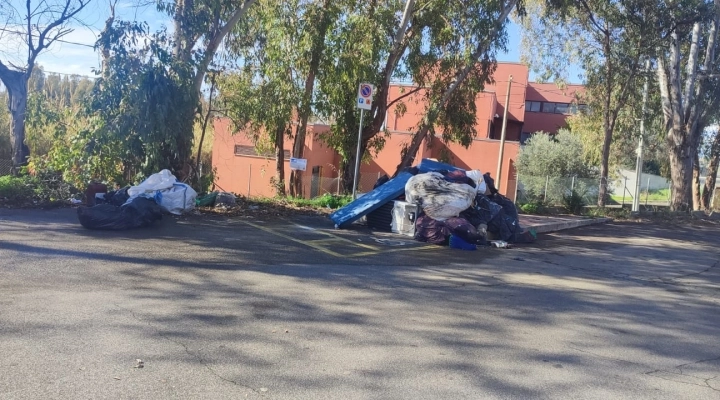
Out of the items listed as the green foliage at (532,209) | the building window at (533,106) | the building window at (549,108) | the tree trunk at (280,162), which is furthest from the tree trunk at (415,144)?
the building window at (549,108)

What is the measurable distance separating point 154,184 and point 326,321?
697 centimetres

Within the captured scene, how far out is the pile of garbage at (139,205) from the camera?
33.0ft

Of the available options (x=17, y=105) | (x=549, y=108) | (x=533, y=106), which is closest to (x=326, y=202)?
(x=17, y=105)

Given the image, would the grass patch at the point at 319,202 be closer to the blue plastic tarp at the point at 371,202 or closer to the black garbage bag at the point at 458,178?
the blue plastic tarp at the point at 371,202

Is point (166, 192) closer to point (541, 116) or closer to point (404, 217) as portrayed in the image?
point (404, 217)

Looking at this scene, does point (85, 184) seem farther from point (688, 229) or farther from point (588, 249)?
point (688, 229)

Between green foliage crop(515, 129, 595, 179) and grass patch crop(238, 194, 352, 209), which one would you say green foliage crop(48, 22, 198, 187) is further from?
green foliage crop(515, 129, 595, 179)

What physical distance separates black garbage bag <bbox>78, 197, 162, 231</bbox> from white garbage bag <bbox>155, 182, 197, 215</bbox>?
1034 mm

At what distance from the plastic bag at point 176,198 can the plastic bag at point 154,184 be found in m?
0.09

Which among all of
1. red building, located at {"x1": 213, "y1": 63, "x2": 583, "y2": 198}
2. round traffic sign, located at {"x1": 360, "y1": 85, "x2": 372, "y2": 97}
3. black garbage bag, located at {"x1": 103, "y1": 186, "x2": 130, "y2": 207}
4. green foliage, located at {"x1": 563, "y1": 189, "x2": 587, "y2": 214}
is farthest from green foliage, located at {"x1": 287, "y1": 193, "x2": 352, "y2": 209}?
green foliage, located at {"x1": 563, "y1": 189, "x2": 587, "y2": 214}

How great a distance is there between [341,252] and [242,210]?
4.12m

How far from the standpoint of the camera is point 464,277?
8844 millimetres

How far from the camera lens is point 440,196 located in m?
11.7

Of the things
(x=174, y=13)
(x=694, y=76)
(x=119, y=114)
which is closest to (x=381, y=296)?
(x=119, y=114)
